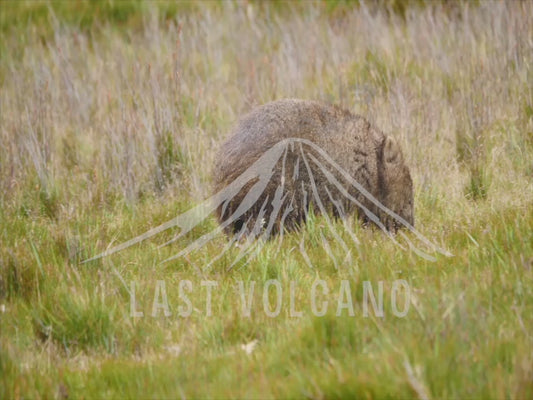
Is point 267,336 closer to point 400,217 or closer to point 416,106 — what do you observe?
point 400,217

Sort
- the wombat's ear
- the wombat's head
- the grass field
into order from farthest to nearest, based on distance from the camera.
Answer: the wombat's ear < the wombat's head < the grass field

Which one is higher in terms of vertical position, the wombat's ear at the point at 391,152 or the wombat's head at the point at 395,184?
the wombat's ear at the point at 391,152

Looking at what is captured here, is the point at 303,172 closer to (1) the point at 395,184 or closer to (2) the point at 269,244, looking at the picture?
(2) the point at 269,244

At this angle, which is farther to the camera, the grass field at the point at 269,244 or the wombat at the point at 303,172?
the wombat at the point at 303,172

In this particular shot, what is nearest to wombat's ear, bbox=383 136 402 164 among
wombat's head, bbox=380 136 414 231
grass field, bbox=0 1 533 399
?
wombat's head, bbox=380 136 414 231

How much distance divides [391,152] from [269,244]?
123 cm

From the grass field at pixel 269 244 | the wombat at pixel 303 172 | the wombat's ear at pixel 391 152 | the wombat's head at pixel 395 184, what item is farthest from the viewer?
the wombat's ear at pixel 391 152

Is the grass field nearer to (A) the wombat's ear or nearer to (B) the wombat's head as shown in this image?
(B) the wombat's head

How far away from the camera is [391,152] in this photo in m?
4.62

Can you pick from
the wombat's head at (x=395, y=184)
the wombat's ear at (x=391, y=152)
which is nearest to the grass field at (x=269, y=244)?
the wombat's head at (x=395, y=184)

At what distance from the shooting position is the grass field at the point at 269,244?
2512 mm

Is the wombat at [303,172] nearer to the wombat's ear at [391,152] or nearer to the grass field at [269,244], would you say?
the wombat's ear at [391,152]

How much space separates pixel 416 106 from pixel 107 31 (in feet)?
16.4

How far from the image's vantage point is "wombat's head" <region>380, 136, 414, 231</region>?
450 cm
